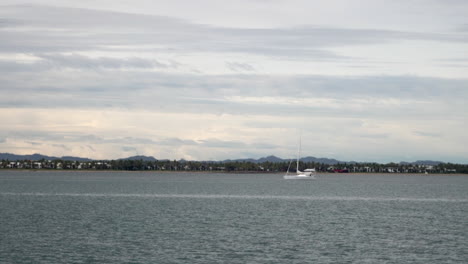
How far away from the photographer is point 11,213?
94.0 m

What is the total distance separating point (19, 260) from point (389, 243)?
3558cm

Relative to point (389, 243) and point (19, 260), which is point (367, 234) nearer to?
point (389, 243)

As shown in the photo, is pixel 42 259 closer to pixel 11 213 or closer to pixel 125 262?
pixel 125 262

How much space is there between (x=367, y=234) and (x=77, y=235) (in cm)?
3200

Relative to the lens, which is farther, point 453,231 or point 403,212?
point 403,212

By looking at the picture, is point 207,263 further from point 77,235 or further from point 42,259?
point 77,235

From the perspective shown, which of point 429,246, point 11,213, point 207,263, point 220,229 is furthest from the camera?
point 11,213

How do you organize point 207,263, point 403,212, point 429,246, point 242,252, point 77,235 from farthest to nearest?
point 403,212 < point 77,235 < point 429,246 < point 242,252 < point 207,263

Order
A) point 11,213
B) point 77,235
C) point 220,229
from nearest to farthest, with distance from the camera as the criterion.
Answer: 1. point 77,235
2. point 220,229
3. point 11,213

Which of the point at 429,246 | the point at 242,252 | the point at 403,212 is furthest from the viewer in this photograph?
the point at 403,212

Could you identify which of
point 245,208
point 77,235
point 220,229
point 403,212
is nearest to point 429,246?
point 220,229

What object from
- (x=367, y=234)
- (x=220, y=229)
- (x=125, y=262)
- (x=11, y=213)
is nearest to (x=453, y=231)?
(x=367, y=234)

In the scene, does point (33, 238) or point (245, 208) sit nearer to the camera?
point (33, 238)

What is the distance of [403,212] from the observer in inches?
4131
